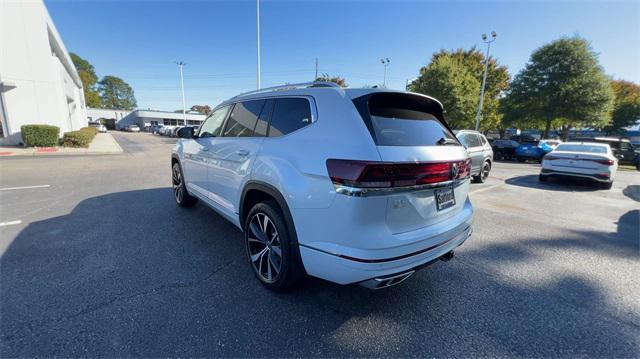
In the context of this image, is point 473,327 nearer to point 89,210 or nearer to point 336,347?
point 336,347

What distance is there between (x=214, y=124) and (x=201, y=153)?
0.46 m

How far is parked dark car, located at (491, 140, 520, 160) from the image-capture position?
694 inches

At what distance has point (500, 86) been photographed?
33844 millimetres

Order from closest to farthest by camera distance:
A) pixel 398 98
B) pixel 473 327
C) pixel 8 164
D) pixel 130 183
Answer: pixel 473 327
pixel 398 98
pixel 130 183
pixel 8 164

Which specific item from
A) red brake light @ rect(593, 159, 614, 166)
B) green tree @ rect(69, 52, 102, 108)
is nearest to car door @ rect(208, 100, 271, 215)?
red brake light @ rect(593, 159, 614, 166)

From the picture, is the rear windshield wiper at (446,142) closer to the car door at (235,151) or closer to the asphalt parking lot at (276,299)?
the asphalt parking lot at (276,299)

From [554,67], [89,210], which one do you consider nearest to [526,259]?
[89,210]

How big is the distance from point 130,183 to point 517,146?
2041 cm

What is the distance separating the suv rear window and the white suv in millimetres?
12

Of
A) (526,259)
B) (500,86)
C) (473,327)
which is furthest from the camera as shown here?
(500,86)

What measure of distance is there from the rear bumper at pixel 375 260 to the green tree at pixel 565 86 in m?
28.4

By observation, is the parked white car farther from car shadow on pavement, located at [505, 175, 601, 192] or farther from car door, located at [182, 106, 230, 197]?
car door, located at [182, 106, 230, 197]

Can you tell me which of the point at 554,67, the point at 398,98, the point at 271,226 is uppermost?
the point at 554,67

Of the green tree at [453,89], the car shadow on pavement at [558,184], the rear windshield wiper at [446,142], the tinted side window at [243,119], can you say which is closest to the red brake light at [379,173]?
the rear windshield wiper at [446,142]
